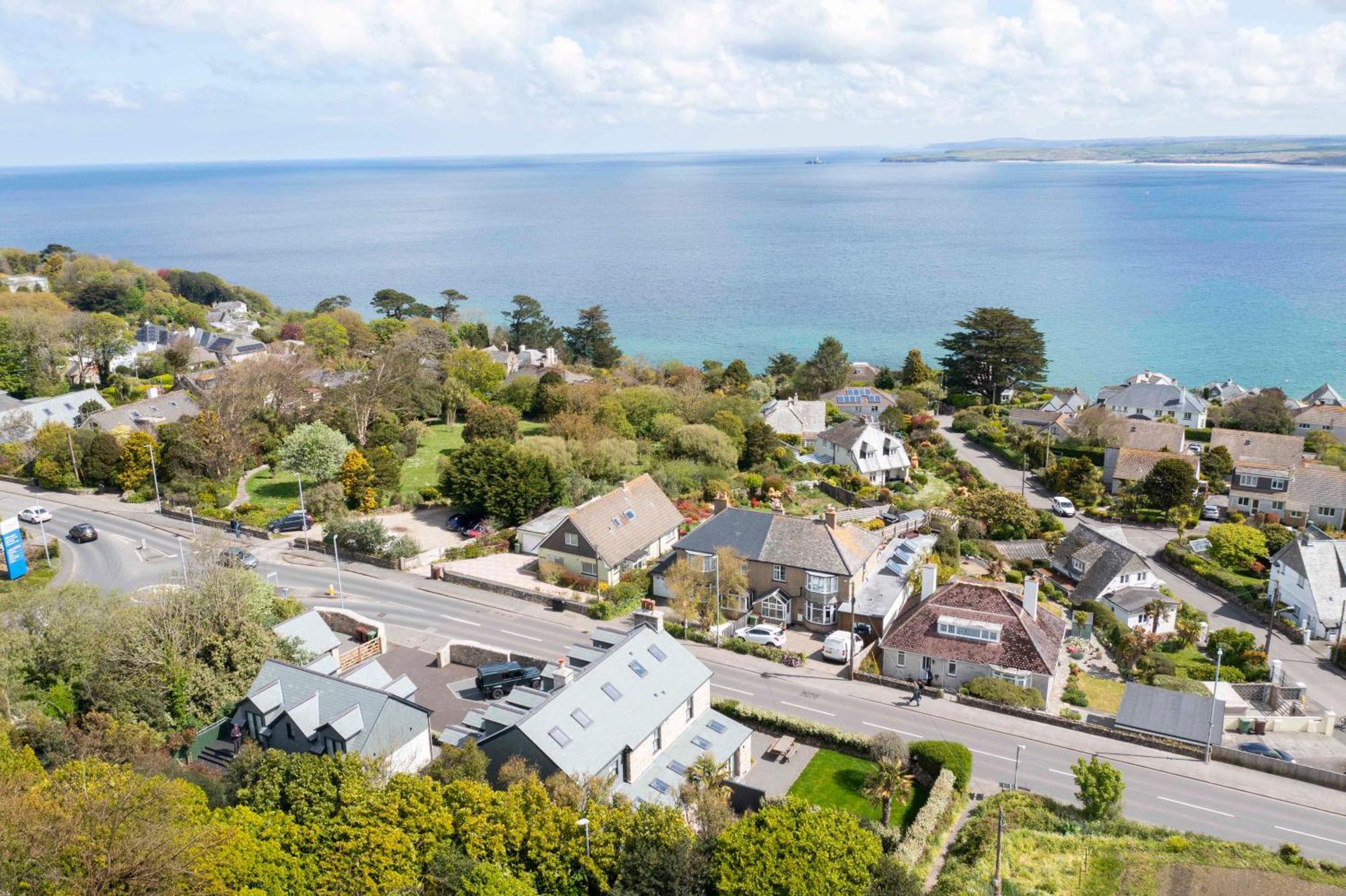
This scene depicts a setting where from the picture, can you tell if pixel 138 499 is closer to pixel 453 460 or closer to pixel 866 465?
pixel 453 460

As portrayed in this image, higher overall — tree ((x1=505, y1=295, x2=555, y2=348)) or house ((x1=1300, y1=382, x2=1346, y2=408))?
tree ((x1=505, y1=295, x2=555, y2=348))

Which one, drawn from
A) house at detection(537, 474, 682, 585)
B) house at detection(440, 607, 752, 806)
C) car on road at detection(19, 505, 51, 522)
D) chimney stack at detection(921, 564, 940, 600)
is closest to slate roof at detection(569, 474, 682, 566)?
house at detection(537, 474, 682, 585)

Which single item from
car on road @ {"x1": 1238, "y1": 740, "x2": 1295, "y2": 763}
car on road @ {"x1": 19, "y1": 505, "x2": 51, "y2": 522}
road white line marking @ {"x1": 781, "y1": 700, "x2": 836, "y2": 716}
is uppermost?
car on road @ {"x1": 19, "y1": 505, "x2": 51, "y2": 522}

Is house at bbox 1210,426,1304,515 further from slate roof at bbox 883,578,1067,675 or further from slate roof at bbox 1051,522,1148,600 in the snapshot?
slate roof at bbox 883,578,1067,675

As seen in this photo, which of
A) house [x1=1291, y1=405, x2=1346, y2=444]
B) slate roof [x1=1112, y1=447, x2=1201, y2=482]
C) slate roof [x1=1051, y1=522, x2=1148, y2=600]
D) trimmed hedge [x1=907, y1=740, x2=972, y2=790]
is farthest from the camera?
house [x1=1291, y1=405, x2=1346, y2=444]

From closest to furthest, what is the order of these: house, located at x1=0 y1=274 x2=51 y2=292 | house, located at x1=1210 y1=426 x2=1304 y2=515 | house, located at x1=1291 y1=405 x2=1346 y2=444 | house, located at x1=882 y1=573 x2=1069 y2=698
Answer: house, located at x1=882 y1=573 x2=1069 y2=698
house, located at x1=1210 y1=426 x2=1304 y2=515
house, located at x1=1291 y1=405 x2=1346 y2=444
house, located at x1=0 y1=274 x2=51 y2=292

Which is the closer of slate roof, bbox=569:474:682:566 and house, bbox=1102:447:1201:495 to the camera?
slate roof, bbox=569:474:682:566

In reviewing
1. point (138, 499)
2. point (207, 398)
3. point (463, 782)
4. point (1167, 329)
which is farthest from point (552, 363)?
point (1167, 329)
